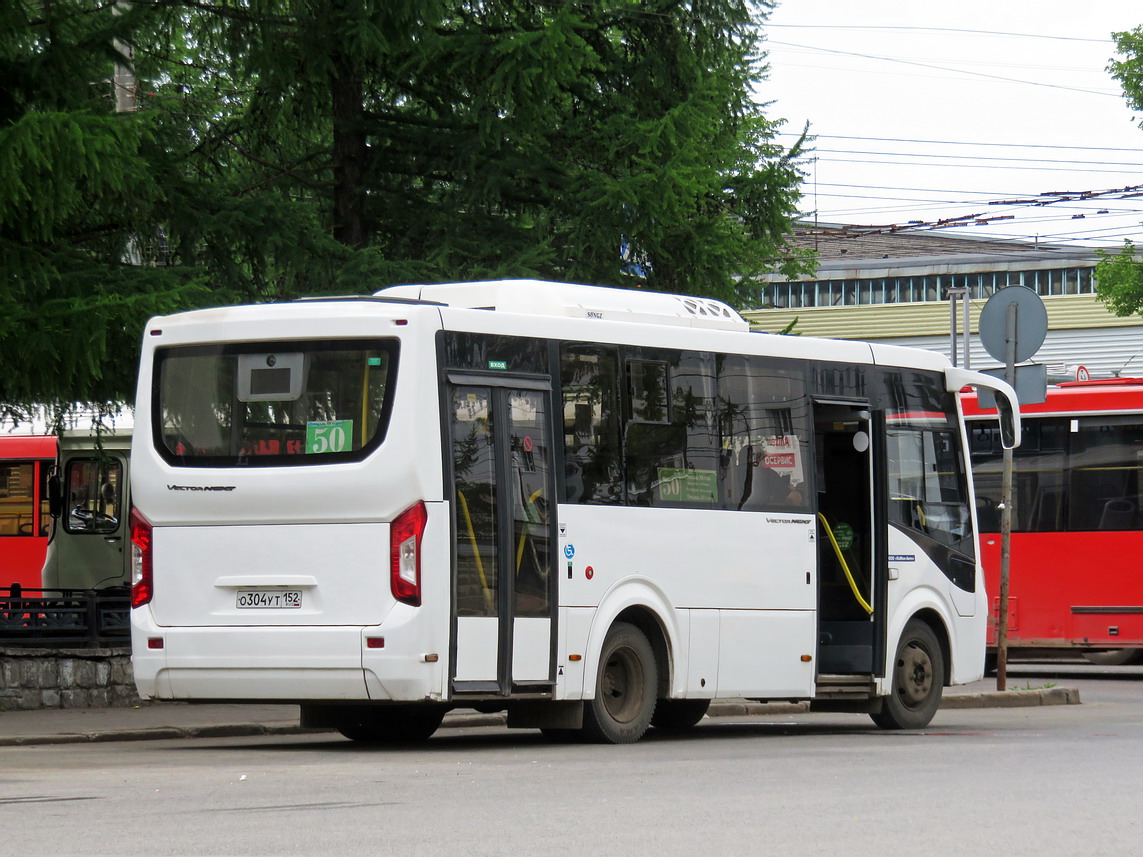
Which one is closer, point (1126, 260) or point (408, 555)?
point (408, 555)

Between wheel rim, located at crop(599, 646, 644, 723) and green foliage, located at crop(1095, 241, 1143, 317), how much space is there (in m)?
26.7

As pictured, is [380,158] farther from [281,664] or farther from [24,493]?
[24,493]

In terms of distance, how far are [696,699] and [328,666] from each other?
3.47m

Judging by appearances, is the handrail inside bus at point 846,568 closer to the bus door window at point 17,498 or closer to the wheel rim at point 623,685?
the wheel rim at point 623,685

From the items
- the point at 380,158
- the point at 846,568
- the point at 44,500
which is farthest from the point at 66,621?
the point at 44,500

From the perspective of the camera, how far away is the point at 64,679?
17828 mm

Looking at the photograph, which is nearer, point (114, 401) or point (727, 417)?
point (727, 417)

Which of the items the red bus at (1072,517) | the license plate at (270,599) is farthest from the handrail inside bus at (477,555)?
the red bus at (1072,517)

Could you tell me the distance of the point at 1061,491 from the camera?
2473 centimetres

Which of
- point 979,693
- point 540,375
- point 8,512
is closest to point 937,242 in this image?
point 8,512

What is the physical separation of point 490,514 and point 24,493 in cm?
1866

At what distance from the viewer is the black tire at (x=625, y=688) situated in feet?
45.2

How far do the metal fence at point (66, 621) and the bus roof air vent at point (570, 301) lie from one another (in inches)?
221

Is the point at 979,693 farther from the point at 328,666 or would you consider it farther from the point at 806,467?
the point at 328,666
